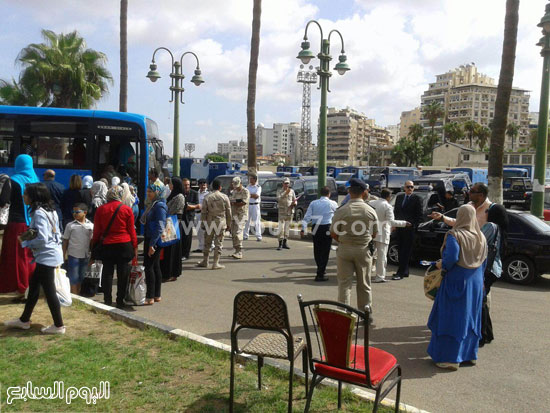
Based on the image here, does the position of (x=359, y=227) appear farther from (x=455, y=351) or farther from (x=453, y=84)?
(x=453, y=84)

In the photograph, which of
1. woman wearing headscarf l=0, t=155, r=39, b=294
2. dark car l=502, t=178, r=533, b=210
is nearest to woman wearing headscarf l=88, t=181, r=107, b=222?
woman wearing headscarf l=0, t=155, r=39, b=294

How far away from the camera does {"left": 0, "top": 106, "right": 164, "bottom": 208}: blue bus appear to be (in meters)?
13.7

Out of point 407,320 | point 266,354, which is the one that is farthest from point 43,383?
point 407,320

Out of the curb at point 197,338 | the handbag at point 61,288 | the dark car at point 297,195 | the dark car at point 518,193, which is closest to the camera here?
the curb at point 197,338

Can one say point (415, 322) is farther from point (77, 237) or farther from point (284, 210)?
point (284, 210)

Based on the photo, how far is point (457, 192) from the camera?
2645 centimetres

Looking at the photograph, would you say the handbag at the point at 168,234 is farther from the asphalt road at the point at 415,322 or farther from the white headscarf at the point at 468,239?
the white headscarf at the point at 468,239

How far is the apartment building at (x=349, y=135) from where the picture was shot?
16812 cm

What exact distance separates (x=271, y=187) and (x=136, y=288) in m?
13.2

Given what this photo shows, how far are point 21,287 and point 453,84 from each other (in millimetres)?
158264

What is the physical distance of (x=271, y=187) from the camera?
20328 millimetres

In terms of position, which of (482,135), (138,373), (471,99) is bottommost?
(138,373)

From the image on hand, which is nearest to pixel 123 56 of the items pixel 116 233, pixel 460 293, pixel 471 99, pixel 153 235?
pixel 153 235

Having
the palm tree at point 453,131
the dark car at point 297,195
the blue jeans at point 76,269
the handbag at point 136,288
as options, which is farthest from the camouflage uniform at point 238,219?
the palm tree at point 453,131
